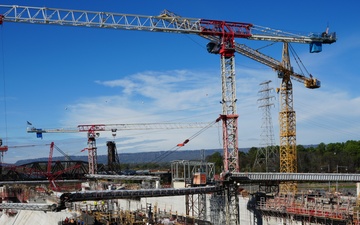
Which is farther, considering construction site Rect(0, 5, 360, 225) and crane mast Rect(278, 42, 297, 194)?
crane mast Rect(278, 42, 297, 194)

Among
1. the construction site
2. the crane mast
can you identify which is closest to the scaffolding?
the construction site

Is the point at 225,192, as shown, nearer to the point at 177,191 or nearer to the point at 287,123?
the point at 177,191

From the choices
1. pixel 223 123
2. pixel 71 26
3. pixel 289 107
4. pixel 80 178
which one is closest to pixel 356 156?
pixel 289 107

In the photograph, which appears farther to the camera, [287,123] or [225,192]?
[287,123]

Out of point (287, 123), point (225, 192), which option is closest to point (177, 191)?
point (225, 192)

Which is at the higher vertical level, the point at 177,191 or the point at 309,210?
the point at 177,191

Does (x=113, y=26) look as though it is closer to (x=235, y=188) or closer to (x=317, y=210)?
(x=235, y=188)

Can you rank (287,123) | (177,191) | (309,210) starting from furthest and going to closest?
(287,123)
(177,191)
(309,210)

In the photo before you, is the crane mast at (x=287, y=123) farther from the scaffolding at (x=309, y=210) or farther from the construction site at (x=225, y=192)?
the scaffolding at (x=309, y=210)

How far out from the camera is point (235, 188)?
3525 centimetres

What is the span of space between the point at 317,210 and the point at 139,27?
77.9 ft

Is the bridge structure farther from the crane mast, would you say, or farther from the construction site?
the crane mast

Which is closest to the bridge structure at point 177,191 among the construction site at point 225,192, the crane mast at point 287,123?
the construction site at point 225,192

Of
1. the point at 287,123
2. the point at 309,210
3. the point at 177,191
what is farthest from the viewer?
the point at 287,123
